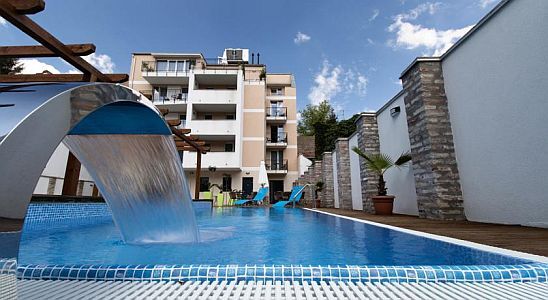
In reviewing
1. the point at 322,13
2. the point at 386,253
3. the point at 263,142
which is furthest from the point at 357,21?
the point at 386,253

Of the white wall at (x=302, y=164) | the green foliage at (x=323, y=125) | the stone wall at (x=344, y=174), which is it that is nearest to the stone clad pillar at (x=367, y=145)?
the stone wall at (x=344, y=174)

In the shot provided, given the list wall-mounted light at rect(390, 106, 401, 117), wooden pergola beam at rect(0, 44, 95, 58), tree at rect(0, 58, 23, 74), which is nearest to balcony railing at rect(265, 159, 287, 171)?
wall-mounted light at rect(390, 106, 401, 117)

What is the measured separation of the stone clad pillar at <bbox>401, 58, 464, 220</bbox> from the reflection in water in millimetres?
4510

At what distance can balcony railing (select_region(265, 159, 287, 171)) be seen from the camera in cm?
2084

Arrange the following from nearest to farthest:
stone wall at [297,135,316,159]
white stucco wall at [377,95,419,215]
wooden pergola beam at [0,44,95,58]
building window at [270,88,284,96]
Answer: wooden pergola beam at [0,44,95,58] → white stucco wall at [377,95,419,215] → building window at [270,88,284,96] → stone wall at [297,135,316,159]

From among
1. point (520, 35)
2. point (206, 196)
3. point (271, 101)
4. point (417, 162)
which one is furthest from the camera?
point (271, 101)

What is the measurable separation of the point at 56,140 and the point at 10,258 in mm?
372

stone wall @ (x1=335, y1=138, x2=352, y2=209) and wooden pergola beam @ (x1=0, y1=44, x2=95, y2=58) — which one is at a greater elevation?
wooden pergola beam @ (x1=0, y1=44, x2=95, y2=58)

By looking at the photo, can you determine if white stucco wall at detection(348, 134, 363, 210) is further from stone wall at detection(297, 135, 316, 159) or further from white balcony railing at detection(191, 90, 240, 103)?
stone wall at detection(297, 135, 316, 159)

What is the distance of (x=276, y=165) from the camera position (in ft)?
69.3

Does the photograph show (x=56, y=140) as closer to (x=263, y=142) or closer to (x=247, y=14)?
(x=263, y=142)

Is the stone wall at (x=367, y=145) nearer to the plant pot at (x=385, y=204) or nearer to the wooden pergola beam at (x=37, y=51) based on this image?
the plant pot at (x=385, y=204)

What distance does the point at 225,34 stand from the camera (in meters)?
24.0

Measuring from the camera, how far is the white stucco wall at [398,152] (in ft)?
20.4
